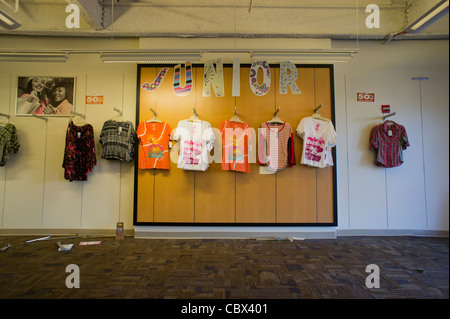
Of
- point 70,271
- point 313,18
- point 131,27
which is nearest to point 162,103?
point 131,27

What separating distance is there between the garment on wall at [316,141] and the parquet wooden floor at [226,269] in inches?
51.0

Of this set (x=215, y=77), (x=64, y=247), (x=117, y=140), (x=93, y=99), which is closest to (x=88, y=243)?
(x=64, y=247)

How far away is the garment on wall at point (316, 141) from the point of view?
11.0ft

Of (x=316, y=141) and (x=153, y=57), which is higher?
(x=153, y=57)

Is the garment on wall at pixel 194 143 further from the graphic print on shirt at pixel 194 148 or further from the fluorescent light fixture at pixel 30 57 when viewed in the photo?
the fluorescent light fixture at pixel 30 57

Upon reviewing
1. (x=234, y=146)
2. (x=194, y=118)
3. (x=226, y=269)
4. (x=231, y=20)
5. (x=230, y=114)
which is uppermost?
(x=231, y=20)

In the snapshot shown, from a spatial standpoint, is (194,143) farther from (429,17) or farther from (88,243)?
(429,17)

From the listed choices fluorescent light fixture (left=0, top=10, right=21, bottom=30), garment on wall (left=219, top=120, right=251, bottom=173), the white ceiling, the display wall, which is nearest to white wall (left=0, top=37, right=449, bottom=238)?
the white ceiling

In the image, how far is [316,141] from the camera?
3.39 meters

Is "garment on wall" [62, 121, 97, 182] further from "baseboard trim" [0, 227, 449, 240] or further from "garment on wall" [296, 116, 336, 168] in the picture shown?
"garment on wall" [296, 116, 336, 168]

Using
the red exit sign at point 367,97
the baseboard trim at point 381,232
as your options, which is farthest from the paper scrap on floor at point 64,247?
the red exit sign at point 367,97

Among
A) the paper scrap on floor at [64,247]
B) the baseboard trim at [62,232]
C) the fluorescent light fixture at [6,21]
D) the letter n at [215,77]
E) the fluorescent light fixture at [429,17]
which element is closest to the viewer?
the fluorescent light fixture at [429,17]

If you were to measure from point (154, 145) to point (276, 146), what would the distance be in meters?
2.02
